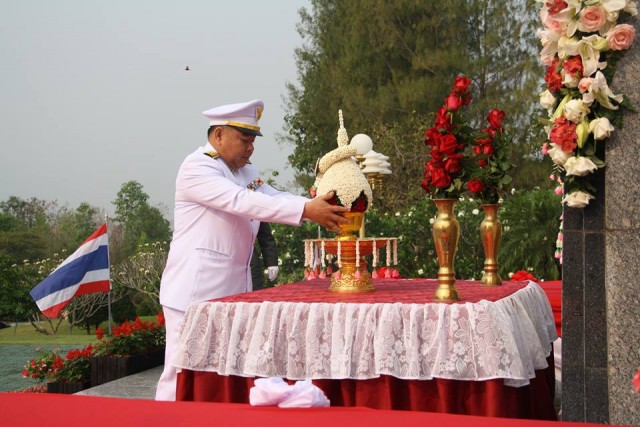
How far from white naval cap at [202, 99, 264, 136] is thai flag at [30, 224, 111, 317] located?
4.42 metres

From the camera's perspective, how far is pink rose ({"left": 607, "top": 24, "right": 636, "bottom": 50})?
3525 mm

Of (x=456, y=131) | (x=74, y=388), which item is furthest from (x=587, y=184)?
(x=74, y=388)

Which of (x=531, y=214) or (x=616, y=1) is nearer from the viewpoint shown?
(x=616, y=1)

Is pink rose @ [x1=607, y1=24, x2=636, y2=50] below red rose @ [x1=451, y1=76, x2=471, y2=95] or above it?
above

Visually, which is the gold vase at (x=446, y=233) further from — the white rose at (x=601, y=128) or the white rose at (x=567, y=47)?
the white rose at (x=567, y=47)

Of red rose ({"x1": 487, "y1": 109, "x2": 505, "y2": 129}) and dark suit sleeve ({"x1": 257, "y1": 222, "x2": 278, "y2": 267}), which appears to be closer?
red rose ({"x1": 487, "y1": 109, "x2": 505, "y2": 129})

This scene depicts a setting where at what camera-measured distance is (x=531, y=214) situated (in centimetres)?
1155

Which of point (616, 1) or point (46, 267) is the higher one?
point (616, 1)

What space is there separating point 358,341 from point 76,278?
223 inches

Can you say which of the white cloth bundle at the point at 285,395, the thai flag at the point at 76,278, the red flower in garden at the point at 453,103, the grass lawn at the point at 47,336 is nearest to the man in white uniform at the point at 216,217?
the red flower in garden at the point at 453,103

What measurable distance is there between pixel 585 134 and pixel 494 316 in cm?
92

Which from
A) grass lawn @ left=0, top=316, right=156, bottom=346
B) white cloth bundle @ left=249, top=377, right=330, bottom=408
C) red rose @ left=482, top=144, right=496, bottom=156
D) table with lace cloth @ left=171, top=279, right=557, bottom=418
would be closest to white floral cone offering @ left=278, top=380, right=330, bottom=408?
white cloth bundle @ left=249, top=377, right=330, bottom=408

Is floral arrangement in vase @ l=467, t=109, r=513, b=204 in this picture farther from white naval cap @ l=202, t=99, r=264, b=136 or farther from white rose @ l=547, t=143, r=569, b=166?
white naval cap @ l=202, t=99, r=264, b=136

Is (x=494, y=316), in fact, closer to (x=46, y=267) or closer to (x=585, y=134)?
(x=585, y=134)
